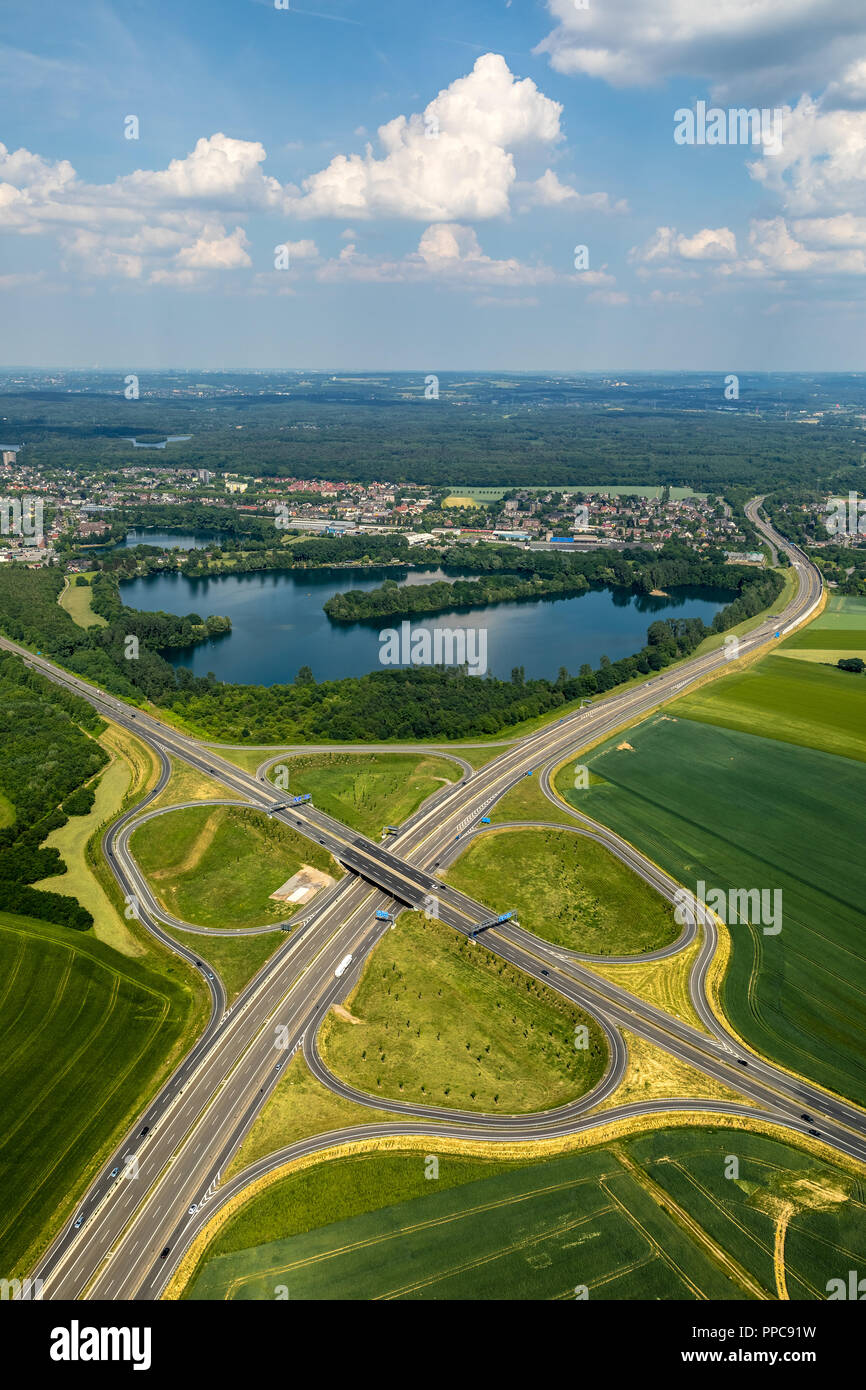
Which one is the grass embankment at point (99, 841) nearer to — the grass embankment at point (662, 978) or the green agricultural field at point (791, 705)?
the grass embankment at point (662, 978)

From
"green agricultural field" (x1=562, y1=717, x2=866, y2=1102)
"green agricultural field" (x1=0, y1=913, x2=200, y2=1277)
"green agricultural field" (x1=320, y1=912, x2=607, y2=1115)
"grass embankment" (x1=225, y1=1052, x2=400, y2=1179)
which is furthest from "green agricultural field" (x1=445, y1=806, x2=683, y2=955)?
"green agricultural field" (x1=0, y1=913, x2=200, y2=1277)

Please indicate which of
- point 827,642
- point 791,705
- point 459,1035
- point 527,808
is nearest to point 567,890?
point 527,808

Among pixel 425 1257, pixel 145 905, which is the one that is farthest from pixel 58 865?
pixel 425 1257

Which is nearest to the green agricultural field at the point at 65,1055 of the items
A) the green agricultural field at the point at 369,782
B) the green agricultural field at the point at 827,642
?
the green agricultural field at the point at 369,782

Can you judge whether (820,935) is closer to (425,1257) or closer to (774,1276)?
(774,1276)

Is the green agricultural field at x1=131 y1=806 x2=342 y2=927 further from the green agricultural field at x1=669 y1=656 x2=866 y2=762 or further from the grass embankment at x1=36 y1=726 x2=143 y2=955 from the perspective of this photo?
the green agricultural field at x1=669 y1=656 x2=866 y2=762
